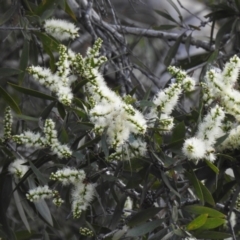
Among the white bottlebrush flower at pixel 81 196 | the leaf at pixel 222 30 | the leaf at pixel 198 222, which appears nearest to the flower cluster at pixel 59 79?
the white bottlebrush flower at pixel 81 196

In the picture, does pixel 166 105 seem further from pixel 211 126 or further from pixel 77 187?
pixel 77 187

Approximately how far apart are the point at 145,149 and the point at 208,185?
291mm

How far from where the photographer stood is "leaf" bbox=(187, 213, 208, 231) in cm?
178

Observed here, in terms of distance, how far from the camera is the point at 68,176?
72.1 inches

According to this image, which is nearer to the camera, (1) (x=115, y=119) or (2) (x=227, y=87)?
(1) (x=115, y=119)

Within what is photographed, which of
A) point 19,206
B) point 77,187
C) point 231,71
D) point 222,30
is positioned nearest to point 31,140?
point 77,187

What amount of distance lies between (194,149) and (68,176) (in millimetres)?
330

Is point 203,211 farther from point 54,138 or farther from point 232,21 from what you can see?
point 232,21

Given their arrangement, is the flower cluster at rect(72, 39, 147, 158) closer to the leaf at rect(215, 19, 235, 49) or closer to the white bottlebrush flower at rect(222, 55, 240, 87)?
the white bottlebrush flower at rect(222, 55, 240, 87)

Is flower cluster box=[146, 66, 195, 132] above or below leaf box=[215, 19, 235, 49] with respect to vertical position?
below

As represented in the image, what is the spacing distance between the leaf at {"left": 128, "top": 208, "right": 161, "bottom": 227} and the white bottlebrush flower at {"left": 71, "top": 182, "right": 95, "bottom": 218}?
0.13 meters

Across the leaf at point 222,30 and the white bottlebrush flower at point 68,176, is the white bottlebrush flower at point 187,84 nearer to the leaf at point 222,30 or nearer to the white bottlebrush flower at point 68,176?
the white bottlebrush flower at point 68,176

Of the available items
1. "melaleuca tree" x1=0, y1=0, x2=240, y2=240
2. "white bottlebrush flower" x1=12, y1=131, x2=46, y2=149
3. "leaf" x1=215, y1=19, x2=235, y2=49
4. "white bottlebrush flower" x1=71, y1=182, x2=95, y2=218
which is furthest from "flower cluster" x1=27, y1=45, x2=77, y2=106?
"leaf" x1=215, y1=19, x2=235, y2=49

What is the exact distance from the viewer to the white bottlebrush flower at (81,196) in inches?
71.9
